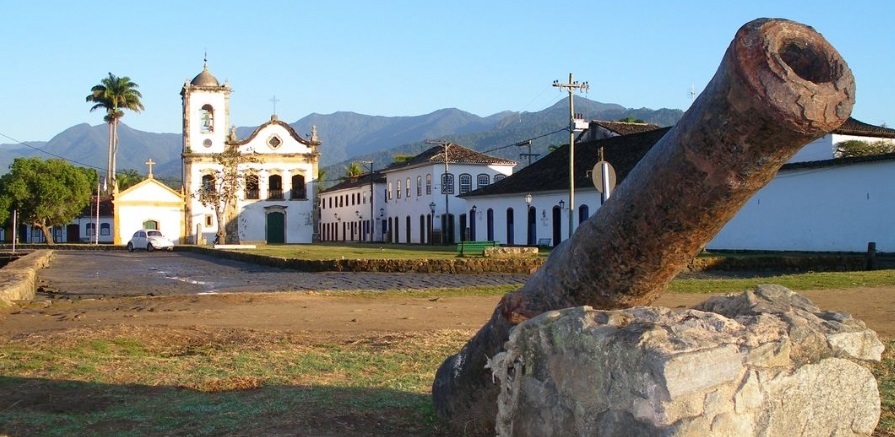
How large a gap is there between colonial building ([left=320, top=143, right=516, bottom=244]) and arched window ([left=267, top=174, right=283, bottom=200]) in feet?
22.7

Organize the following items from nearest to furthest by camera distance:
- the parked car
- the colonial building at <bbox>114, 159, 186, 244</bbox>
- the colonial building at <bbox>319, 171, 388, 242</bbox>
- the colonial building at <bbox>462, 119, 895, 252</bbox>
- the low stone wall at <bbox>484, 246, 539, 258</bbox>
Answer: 1. the low stone wall at <bbox>484, 246, 539, 258</bbox>
2. the colonial building at <bbox>462, 119, 895, 252</bbox>
3. the parked car
4. the colonial building at <bbox>114, 159, 186, 244</bbox>
5. the colonial building at <bbox>319, 171, 388, 242</bbox>

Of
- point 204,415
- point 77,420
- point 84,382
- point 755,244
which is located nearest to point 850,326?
point 204,415

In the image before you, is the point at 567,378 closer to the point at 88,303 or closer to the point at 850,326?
the point at 850,326

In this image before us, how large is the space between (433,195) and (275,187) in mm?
15524

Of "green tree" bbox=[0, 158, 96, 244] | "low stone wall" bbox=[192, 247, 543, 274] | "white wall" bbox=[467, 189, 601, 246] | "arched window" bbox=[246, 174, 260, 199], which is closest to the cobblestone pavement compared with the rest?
"low stone wall" bbox=[192, 247, 543, 274]

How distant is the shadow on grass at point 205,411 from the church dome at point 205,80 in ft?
205

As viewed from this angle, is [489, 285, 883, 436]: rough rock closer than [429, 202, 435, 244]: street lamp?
Yes

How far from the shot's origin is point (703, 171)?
314cm

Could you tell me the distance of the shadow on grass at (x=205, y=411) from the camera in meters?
5.00

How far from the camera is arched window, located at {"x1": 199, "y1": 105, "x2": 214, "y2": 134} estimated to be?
6575 cm

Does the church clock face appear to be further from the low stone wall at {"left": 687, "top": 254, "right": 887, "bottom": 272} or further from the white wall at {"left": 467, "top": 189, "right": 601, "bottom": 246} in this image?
the low stone wall at {"left": 687, "top": 254, "right": 887, "bottom": 272}

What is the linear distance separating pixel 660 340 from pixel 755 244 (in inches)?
1290

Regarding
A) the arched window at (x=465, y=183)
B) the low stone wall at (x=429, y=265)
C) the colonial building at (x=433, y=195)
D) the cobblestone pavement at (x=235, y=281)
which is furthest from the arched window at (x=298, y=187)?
the low stone wall at (x=429, y=265)

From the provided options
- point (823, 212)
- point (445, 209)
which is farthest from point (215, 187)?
point (823, 212)
